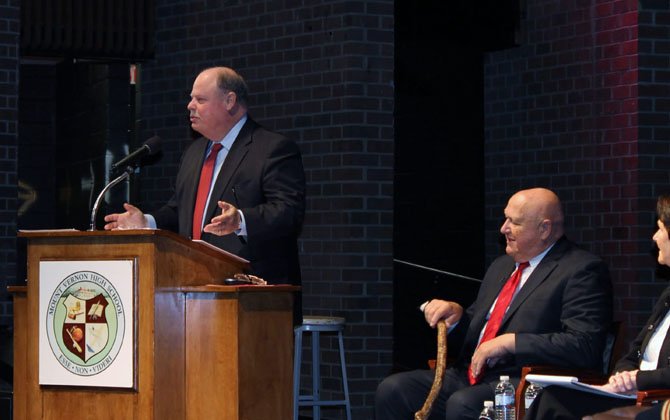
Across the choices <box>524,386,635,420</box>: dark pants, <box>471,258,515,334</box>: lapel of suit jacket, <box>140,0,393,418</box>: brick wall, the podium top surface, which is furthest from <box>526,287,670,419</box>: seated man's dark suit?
<box>140,0,393,418</box>: brick wall

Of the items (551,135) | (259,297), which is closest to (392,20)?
(551,135)

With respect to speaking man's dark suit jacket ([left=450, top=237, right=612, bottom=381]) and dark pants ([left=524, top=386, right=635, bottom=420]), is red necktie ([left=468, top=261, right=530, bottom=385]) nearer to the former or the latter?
speaking man's dark suit jacket ([left=450, top=237, right=612, bottom=381])

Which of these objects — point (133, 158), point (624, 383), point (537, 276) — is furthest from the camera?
point (537, 276)

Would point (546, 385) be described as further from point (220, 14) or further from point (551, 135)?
point (220, 14)

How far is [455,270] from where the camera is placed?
8750 millimetres

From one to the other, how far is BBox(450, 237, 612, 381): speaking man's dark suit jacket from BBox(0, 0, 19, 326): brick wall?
13.3ft

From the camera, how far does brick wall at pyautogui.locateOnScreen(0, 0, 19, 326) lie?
8562 mm

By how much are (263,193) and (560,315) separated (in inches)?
54.8

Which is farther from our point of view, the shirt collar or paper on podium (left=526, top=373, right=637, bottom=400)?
the shirt collar

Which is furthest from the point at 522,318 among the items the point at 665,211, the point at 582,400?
the point at 665,211

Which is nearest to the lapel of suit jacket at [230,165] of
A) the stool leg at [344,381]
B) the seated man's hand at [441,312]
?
the seated man's hand at [441,312]

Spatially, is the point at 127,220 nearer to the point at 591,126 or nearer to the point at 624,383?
the point at 624,383

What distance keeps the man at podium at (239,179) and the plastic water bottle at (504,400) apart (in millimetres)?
967

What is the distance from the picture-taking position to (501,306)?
5605 mm
